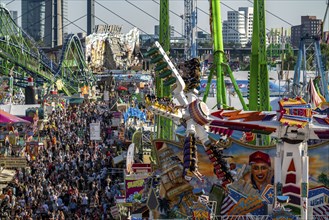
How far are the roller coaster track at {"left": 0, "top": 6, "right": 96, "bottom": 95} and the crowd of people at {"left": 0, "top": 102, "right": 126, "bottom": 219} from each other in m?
25.7

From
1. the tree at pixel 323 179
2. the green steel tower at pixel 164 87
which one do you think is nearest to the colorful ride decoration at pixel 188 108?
the tree at pixel 323 179

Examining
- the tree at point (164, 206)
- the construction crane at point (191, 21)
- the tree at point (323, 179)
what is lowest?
the tree at point (164, 206)

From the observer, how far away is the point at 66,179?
44.1 meters

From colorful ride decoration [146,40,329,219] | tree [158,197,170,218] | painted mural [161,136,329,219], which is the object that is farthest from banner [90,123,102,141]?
colorful ride decoration [146,40,329,219]

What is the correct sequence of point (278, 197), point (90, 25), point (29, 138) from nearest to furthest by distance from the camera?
point (278, 197) → point (29, 138) → point (90, 25)

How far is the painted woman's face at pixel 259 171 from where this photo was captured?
101 ft

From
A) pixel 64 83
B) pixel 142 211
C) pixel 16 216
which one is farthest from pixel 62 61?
pixel 142 211

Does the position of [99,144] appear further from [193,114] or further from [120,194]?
[193,114]

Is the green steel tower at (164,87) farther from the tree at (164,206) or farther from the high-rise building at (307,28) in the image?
the high-rise building at (307,28)

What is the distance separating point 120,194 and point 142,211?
9.80m

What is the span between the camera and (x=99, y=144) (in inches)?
2025

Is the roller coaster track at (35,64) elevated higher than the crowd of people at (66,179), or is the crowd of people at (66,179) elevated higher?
the roller coaster track at (35,64)

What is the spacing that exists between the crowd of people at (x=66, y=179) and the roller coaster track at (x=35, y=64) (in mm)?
25706

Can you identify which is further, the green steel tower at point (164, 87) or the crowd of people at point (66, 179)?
the green steel tower at point (164, 87)
